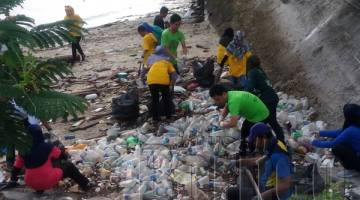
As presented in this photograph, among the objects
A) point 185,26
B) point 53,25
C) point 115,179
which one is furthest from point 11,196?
point 185,26

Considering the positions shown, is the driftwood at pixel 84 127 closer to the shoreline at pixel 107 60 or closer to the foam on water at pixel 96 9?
the shoreline at pixel 107 60

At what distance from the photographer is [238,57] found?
32.0 ft

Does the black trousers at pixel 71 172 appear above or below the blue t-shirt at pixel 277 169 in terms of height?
below

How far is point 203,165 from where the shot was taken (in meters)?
7.72

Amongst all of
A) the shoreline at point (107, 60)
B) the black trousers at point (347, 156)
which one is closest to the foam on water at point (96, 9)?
the shoreline at point (107, 60)

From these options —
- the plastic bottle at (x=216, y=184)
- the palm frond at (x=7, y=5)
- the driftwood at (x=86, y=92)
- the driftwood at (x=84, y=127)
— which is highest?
the palm frond at (x=7, y=5)

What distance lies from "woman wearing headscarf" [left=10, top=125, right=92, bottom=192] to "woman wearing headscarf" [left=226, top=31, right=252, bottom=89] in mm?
3829

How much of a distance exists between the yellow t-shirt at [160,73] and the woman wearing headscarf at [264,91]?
173 cm

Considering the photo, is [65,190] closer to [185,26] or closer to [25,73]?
[25,73]

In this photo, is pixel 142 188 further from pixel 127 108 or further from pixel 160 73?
pixel 127 108

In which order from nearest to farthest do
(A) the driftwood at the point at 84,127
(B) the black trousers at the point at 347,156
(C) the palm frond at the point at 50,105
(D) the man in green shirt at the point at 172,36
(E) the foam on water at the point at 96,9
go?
(C) the palm frond at the point at 50,105
(B) the black trousers at the point at 347,156
(D) the man in green shirt at the point at 172,36
(A) the driftwood at the point at 84,127
(E) the foam on water at the point at 96,9

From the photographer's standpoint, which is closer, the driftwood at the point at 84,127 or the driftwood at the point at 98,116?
the driftwood at the point at 84,127

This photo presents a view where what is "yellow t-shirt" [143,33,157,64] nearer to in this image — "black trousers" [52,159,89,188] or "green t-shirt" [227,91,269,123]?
"green t-shirt" [227,91,269,123]

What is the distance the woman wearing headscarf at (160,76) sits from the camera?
9.09 m
